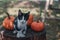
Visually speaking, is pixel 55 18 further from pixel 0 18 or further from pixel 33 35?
pixel 33 35

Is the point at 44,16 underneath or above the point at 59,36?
above

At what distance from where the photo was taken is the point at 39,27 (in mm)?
1991

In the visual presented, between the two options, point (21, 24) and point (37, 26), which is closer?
point (21, 24)

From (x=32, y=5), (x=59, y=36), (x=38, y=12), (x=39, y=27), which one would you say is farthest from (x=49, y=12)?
(x=39, y=27)

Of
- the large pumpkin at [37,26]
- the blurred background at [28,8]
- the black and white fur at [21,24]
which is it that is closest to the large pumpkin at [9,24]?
the black and white fur at [21,24]

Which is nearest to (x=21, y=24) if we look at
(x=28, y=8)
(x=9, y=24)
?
(x=9, y=24)

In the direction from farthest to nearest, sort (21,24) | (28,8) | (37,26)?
(28,8), (37,26), (21,24)

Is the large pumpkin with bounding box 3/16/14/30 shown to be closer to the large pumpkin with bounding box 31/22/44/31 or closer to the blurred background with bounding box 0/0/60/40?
the large pumpkin with bounding box 31/22/44/31

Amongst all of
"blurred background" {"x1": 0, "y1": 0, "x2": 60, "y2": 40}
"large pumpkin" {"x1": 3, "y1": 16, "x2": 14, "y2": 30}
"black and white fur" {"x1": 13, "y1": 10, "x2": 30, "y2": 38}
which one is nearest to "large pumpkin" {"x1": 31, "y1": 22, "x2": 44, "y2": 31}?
"black and white fur" {"x1": 13, "y1": 10, "x2": 30, "y2": 38}

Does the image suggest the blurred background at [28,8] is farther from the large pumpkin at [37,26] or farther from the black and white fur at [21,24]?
the black and white fur at [21,24]

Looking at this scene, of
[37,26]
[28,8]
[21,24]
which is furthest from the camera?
[28,8]

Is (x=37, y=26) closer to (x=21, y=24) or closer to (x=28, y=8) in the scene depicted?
(x=21, y=24)

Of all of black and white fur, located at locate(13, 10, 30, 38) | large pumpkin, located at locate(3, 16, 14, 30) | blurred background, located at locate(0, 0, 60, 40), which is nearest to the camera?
black and white fur, located at locate(13, 10, 30, 38)

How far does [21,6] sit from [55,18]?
0.89 metres
